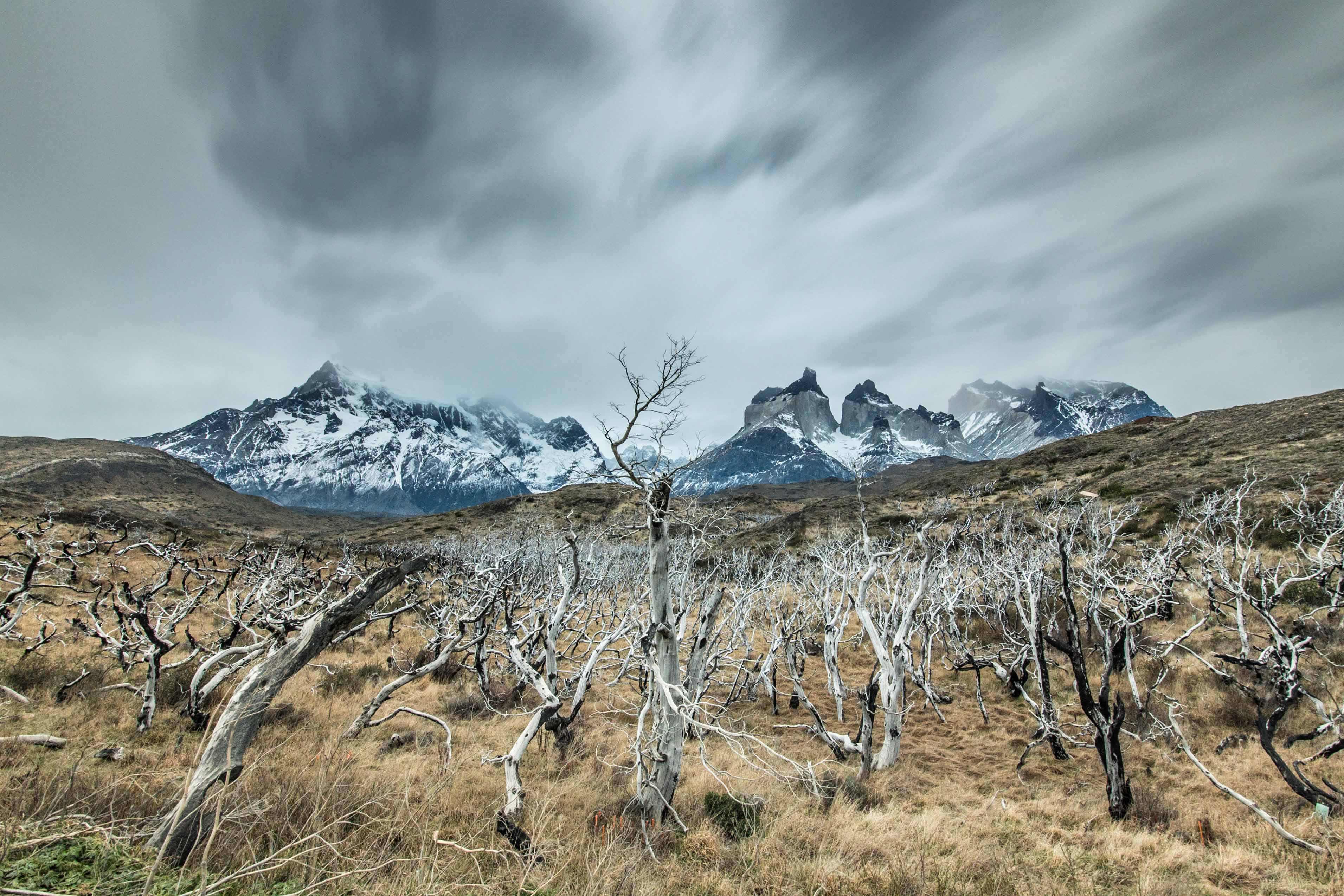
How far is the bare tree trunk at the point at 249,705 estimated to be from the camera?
11.8 feet

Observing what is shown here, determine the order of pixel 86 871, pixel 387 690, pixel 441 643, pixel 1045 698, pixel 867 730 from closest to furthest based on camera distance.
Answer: pixel 86 871
pixel 387 690
pixel 867 730
pixel 1045 698
pixel 441 643

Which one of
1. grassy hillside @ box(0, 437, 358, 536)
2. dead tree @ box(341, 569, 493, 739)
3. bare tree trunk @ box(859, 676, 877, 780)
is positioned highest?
grassy hillside @ box(0, 437, 358, 536)

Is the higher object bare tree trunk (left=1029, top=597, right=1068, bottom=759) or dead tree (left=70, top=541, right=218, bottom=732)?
dead tree (left=70, top=541, right=218, bottom=732)

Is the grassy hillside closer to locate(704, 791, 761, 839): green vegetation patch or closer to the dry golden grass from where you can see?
the dry golden grass

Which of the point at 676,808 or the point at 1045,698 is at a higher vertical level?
the point at 676,808

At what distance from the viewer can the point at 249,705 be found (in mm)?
3705

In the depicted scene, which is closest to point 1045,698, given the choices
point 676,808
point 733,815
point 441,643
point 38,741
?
point 733,815

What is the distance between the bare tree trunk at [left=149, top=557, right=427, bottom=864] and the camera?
3.58m

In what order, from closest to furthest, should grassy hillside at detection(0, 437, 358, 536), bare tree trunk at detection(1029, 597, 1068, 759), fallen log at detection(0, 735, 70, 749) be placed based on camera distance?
fallen log at detection(0, 735, 70, 749) < bare tree trunk at detection(1029, 597, 1068, 759) < grassy hillside at detection(0, 437, 358, 536)

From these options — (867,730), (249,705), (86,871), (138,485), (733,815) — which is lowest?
(867,730)

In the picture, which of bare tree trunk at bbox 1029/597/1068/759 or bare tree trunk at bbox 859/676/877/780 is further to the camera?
bare tree trunk at bbox 1029/597/1068/759

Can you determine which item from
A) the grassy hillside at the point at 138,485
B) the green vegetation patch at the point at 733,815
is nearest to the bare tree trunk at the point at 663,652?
the green vegetation patch at the point at 733,815

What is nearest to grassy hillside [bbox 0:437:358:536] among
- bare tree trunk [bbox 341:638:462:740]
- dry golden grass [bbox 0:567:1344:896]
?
bare tree trunk [bbox 341:638:462:740]

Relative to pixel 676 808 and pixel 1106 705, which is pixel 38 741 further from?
pixel 1106 705
